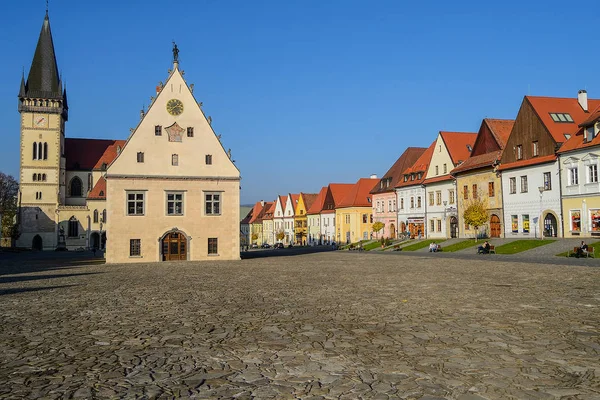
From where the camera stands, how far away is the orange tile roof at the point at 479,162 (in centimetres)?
5206

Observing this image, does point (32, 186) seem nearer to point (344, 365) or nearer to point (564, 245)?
point (564, 245)

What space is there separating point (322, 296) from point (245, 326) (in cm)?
561

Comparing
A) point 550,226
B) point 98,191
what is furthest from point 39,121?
point 550,226

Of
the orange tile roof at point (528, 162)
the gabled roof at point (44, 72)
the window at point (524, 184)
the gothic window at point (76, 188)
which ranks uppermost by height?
the gabled roof at point (44, 72)

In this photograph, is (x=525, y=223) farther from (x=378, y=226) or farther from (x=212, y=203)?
(x=212, y=203)

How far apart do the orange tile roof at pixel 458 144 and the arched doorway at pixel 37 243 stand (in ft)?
247

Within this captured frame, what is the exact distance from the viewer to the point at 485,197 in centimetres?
5244

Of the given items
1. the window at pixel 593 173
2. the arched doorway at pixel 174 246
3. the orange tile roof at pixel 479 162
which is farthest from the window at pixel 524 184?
the arched doorway at pixel 174 246

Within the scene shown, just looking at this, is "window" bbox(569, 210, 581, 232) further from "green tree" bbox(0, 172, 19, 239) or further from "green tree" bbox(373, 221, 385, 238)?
"green tree" bbox(0, 172, 19, 239)

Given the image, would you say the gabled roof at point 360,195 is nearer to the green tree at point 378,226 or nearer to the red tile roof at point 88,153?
the green tree at point 378,226

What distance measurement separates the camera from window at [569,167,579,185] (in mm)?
41500

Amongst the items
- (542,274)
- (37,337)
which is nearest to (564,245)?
(542,274)

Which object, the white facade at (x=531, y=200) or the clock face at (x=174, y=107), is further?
the clock face at (x=174, y=107)

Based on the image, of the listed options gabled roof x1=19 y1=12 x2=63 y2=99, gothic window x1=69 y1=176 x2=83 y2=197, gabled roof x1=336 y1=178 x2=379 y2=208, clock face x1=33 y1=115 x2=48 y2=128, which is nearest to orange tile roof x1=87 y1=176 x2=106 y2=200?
gothic window x1=69 y1=176 x2=83 y2=197
